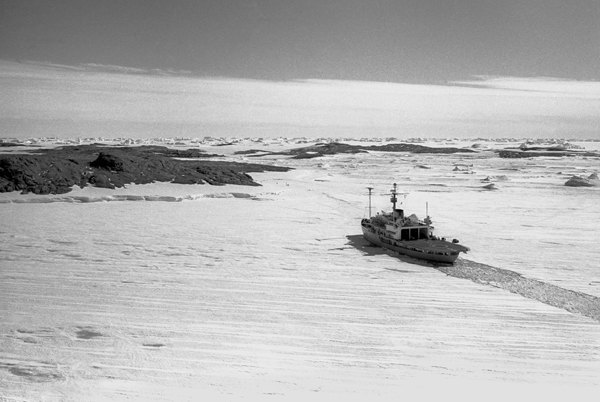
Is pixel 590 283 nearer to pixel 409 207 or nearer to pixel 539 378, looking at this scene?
pixel 539 378

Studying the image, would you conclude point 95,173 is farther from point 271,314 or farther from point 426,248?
point 271,314

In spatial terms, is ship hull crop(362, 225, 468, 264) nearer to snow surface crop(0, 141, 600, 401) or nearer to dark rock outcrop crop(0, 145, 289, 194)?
snow surface crop(0, 141, 600, 401)

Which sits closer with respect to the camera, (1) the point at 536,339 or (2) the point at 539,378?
(2) the point at 539,378

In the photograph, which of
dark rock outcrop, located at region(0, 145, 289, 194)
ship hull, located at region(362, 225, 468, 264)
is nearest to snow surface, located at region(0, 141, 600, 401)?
ship hull, located at region(362, 225, 468, 264)

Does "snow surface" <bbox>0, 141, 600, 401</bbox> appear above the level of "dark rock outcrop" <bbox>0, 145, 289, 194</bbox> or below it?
below

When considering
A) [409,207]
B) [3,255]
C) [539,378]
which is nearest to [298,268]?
[539,378]

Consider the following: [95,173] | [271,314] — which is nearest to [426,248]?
[271,314]
